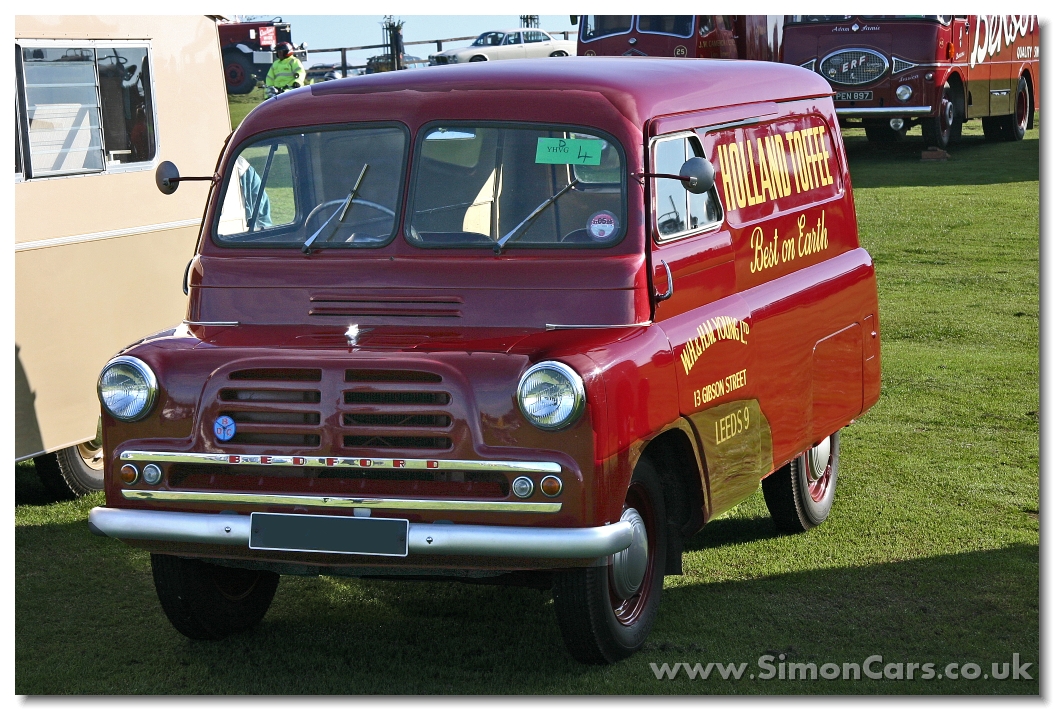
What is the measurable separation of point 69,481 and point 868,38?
15.7 meters

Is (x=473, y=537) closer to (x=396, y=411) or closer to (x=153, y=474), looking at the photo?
(x=396, y=411)

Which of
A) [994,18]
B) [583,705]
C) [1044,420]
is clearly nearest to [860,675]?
[583,705]

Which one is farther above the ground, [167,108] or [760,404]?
[167,108]

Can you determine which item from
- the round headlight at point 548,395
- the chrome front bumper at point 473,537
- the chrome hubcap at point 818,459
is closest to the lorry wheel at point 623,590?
the chrome front bumper at point 473,537

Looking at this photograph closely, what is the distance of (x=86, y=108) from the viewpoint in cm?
742

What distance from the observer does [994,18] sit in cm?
2209

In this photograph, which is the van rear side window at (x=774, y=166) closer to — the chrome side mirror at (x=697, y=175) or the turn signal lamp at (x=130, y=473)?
the chrome side mirror at (x=697, y=175)

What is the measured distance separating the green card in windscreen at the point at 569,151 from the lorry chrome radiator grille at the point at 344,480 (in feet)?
4.55

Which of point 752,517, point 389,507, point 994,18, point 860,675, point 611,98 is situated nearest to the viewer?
point 389,507

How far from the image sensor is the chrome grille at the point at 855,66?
795 inches

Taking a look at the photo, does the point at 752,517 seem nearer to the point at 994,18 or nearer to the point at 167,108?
the point at 167,108

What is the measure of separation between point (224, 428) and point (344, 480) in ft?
1.54

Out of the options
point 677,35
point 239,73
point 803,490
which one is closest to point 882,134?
point 677,35

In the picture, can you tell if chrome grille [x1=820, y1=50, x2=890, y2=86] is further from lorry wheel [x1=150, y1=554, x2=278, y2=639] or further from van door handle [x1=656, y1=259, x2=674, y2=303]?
lorry wheel [x1=150, y1=554, x2=278, y2=639]
